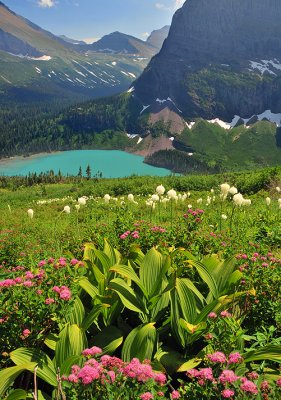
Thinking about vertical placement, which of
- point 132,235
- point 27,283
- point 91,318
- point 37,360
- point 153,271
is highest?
point 27,283

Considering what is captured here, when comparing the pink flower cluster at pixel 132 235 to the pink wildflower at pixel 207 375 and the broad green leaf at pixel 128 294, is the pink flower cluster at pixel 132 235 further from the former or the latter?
the pink wildflower at pixel 207 375

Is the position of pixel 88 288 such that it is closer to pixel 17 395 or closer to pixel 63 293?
pixel 63 293

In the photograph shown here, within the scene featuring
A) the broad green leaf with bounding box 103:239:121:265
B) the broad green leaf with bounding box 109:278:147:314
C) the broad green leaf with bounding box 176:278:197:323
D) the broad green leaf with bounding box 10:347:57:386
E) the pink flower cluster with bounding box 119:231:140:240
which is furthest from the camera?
the pink flower cluster with bounding box 119:231:140:240

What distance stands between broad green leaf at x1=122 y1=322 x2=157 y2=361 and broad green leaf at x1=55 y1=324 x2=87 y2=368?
56cm

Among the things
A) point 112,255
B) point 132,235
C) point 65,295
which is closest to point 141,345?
point 65,295

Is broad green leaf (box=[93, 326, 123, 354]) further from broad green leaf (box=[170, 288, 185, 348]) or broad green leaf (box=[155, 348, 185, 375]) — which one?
broad green leaf (box=[170, 288, 185, 348])

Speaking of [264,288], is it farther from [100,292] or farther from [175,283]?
[100,292]

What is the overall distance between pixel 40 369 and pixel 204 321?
2.24 m

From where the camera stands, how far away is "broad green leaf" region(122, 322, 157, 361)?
4.68 metres

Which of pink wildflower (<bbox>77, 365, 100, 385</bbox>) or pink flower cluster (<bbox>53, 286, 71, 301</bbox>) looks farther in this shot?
pink flower cluster (<bbox>53, 286, 71, 301</bbox>)

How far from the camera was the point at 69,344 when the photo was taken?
15.3 ft

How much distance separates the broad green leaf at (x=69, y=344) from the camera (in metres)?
4.61

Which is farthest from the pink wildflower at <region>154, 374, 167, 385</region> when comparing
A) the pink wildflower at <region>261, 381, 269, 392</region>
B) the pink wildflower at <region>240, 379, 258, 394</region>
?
the pink wildflower at <region>261, 381, 269, 392</region>

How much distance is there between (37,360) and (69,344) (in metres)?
0.43
